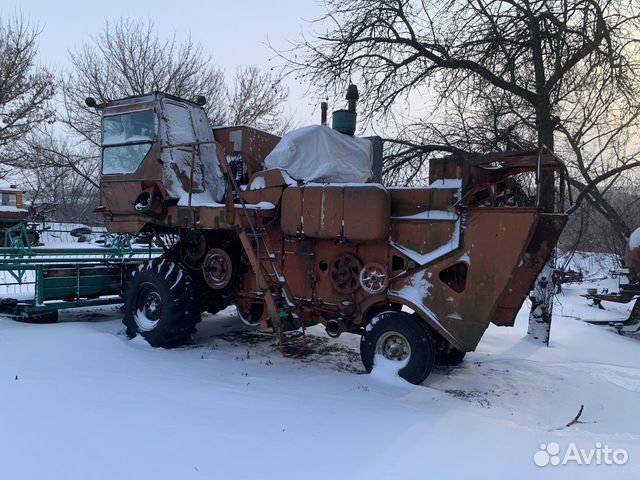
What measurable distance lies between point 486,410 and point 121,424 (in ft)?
10.1

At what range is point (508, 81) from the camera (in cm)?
901

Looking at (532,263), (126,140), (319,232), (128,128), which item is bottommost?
(532,263)

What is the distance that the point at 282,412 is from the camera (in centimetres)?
409

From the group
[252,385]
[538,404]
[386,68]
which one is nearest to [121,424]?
[252,385]

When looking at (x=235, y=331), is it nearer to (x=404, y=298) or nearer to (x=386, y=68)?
(x=404, y=298)

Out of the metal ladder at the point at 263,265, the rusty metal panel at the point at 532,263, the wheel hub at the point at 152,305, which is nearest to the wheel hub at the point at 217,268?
the metal ladder at the point at 263,265

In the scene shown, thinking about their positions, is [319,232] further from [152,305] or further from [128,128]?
[128,128]

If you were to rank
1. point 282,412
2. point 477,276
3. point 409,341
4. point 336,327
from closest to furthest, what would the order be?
point 282,412 < point 477,276 < point 409,341 < point 336,327

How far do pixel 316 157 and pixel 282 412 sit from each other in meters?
3.04

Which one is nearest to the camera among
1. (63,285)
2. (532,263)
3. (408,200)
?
(408,200)

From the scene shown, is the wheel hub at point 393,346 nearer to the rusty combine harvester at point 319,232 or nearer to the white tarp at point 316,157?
the rusty combine harvester at point 319,232

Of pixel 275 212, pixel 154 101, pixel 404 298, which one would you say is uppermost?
pixel 154 101

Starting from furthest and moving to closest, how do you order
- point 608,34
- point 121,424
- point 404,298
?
1. point 608,34
2. point 404,298
3. point 121,424

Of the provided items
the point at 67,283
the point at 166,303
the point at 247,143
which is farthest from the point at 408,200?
the point at 67,283
